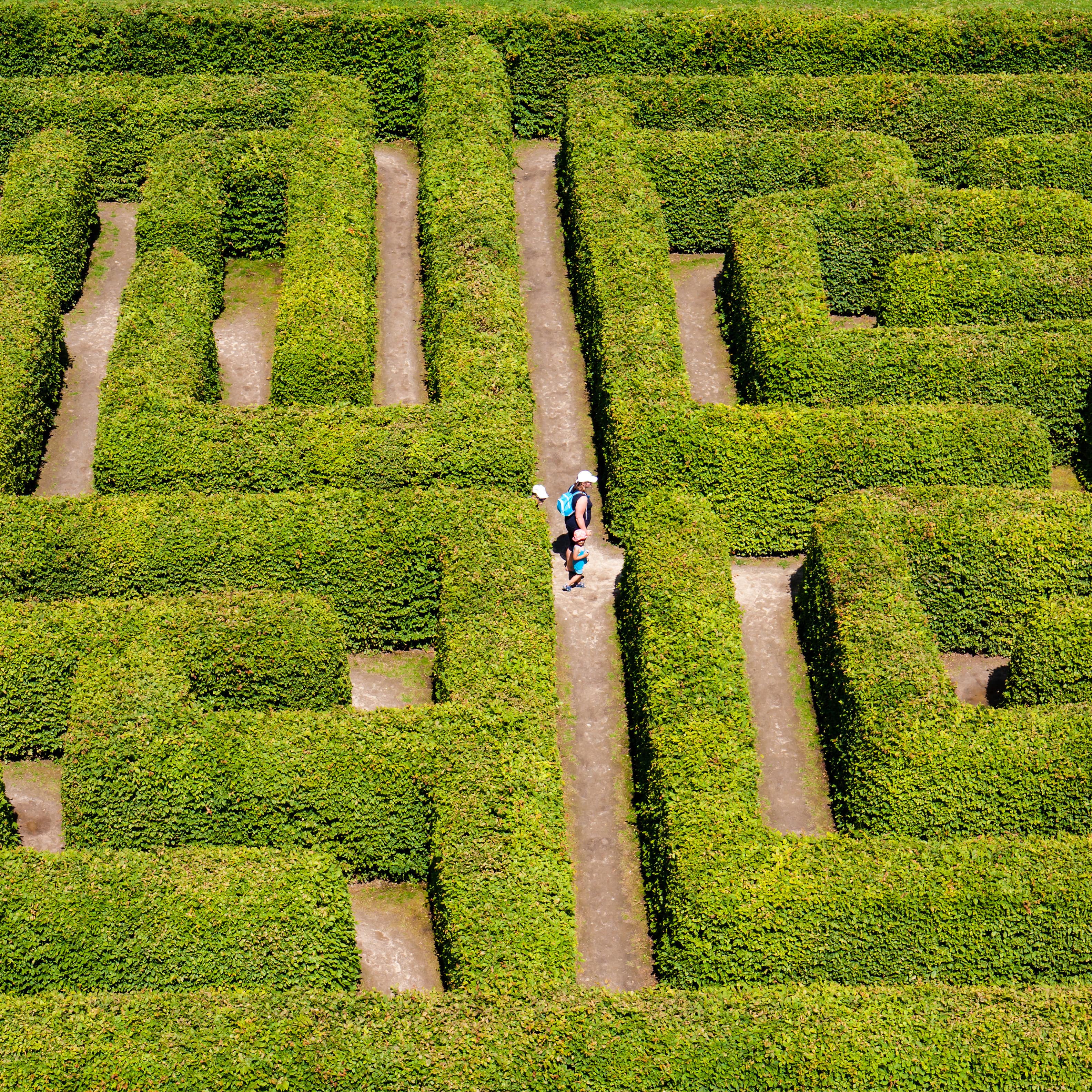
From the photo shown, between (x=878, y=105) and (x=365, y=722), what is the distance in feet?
82.8

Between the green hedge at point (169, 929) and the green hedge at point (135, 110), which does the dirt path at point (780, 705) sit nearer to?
the green hedge at point (169, 929)

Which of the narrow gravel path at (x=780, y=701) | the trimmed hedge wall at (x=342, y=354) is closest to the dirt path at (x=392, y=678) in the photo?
the trimmed hedge wall at (x=342, y=354)

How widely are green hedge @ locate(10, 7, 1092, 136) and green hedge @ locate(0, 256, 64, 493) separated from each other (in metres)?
9.03

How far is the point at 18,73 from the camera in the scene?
47.4 meters

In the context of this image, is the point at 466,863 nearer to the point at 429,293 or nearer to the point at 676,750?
the point at 676,750

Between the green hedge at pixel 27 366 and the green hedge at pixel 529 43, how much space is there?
9032 mm

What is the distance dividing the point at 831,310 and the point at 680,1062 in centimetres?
2260

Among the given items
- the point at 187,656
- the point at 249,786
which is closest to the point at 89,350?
the point at 187,656

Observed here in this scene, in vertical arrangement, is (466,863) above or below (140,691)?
below

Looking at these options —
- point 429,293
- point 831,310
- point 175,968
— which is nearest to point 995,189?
point 831,310

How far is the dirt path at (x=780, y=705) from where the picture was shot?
110 ft

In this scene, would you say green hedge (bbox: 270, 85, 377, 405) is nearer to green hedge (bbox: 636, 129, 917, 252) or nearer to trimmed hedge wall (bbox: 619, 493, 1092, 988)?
green hedge (bbox: 636, 129, 917, 252)

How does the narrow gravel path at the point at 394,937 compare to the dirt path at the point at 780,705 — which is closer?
the narrow gravel path at the point at 394,937

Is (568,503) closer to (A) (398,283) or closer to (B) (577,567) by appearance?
(B) (577,567)
